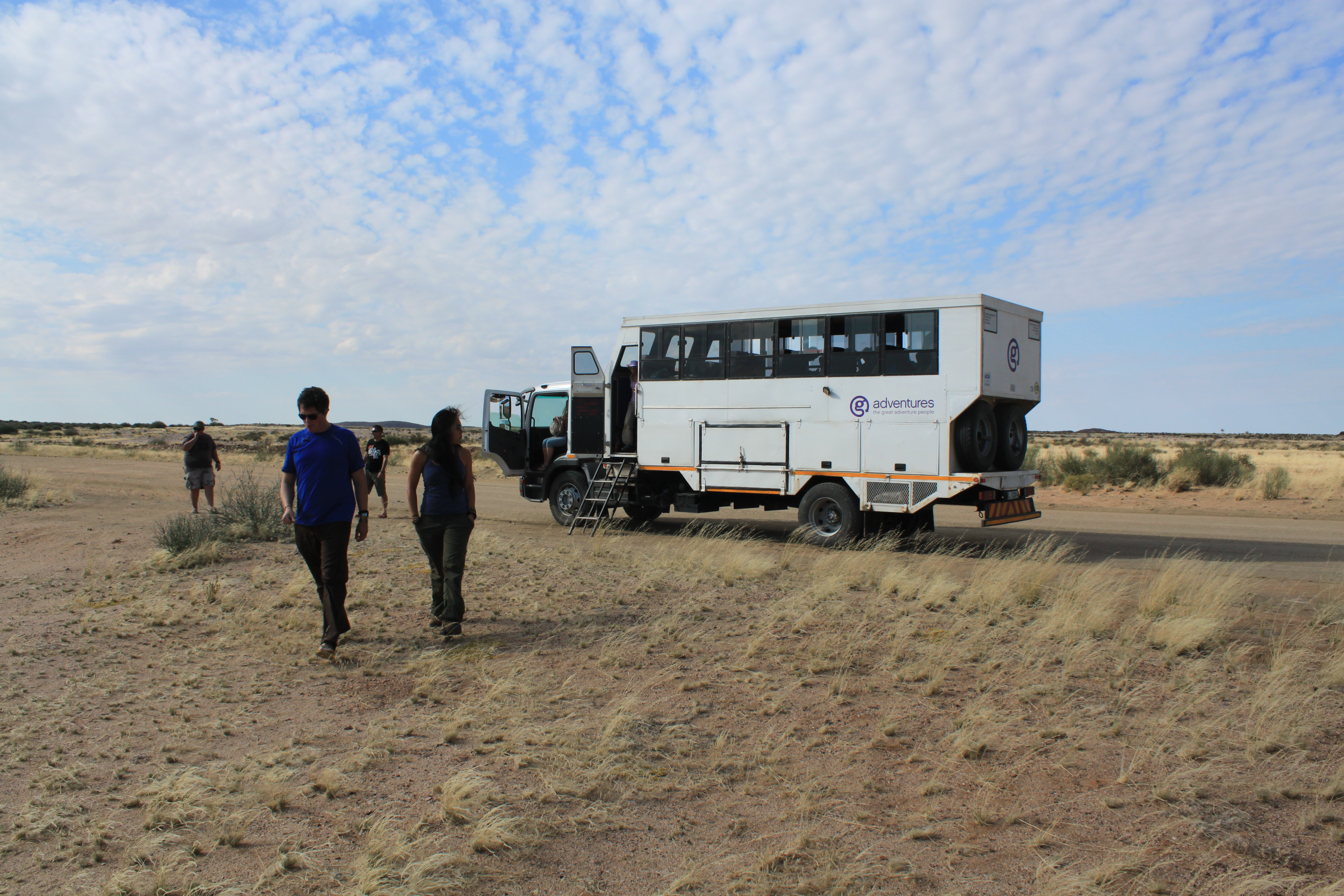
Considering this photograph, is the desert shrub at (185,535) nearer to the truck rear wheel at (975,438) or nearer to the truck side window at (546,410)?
the truck side window at (546,410)

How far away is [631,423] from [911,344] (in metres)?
4.85

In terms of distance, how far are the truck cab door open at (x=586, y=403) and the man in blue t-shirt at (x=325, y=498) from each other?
7.86 meters

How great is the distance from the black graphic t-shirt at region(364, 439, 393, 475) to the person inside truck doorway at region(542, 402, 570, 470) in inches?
104

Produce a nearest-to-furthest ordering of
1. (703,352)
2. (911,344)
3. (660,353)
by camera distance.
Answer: (911,344) → (703,352) → (660,353)

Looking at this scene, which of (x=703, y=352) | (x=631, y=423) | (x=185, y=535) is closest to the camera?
(x=185, y=535)

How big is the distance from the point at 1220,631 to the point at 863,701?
3.13 metres

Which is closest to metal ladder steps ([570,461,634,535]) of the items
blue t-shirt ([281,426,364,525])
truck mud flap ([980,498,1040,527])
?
truck mud flap ([980,498,1040,527])

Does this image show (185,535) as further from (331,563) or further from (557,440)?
A: (557,440)

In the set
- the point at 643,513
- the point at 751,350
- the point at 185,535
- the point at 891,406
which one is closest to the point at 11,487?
the point at 185,535

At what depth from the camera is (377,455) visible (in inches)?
569

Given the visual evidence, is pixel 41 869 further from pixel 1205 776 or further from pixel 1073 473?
pixel 1073 473

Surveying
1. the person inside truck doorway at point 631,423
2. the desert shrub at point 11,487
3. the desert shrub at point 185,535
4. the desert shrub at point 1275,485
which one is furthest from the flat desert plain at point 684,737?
the desert shrub at point 1275,485

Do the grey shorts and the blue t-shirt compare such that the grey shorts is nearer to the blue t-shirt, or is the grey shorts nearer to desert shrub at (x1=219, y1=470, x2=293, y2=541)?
desert shrub at (x1=219, y1=470, x2=293, y2=541)

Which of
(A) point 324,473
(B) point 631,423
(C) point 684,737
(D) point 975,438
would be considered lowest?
(C) point 684,737
